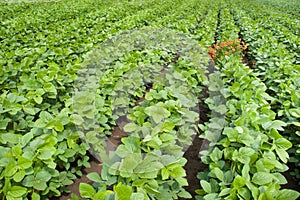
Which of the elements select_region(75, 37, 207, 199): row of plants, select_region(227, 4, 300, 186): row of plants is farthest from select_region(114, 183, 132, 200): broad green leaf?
select_region(227, 4, 300, 186): row of plants

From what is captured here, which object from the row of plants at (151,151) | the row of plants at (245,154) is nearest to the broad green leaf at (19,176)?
the row of plants at (151,151)

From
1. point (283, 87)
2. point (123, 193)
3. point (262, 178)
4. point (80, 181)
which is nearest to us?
point (123, 193)

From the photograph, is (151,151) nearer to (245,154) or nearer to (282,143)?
(245,154)

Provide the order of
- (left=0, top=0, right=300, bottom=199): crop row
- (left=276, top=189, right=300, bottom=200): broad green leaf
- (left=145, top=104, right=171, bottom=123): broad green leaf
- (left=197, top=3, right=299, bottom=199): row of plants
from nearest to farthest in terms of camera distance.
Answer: (left=276, top=189, right=300, bottom=200): broad green leaf → (left=197, top=3, right=299, bottom=199): row of plants → (left=0, top=0, right=300, bottom=199): crop row → (left=145, top=104, right=171, bottom=123): broad green leaf

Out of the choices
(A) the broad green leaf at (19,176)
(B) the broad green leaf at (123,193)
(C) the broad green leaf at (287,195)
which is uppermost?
(B) the broad green leaf at (123,193)

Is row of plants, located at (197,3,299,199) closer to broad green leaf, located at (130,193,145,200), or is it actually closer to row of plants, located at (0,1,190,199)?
broad green leaf, located at (130,193,145,200)

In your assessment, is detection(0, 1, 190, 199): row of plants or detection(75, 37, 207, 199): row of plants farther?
detection(0, 1, 190, 199): row of plants

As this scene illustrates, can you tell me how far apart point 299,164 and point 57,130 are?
100 inches

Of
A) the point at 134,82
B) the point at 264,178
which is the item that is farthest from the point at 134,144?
the point at 134,82

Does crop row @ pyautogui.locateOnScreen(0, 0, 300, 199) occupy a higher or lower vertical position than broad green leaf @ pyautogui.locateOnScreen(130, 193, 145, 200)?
lower

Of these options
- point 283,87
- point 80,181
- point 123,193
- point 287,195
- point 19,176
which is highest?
point 123,193

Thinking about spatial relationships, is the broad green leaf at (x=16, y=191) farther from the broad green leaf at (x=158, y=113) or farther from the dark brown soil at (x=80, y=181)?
the broad green leaf at (x=158, y=113)

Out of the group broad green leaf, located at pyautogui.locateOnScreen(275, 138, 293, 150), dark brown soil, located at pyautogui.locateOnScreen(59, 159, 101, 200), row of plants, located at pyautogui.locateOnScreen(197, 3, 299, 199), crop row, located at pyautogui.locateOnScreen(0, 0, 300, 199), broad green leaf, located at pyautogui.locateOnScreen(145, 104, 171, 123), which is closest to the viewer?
row of plants, located at pyautogui.locateOnScreen(197, 3, 299, 199)

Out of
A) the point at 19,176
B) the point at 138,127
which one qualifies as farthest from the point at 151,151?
the point at 19,176
